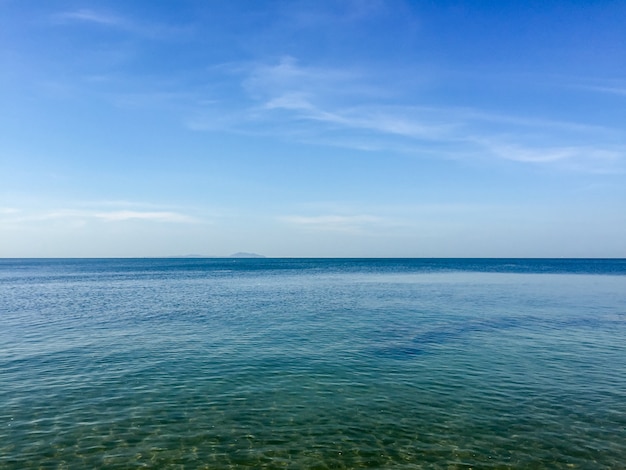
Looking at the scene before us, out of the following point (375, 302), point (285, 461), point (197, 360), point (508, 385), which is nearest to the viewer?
point (285, 461)

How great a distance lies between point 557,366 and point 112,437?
22853 mm

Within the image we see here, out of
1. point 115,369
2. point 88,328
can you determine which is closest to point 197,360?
point 115,369

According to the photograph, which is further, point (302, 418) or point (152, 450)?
point (302, 418)

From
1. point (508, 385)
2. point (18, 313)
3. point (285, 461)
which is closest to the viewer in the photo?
point (285, 461)

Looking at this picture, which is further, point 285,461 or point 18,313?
point 18,313

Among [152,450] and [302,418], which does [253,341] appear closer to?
[302,418]

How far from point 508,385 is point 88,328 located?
32446mm

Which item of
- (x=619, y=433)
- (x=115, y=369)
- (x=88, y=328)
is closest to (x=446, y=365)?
(x=619, y=433)

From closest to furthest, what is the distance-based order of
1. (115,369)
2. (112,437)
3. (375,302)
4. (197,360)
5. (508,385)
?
(112,437) → (508,385) → (115,369) → (197,360) → (375,302)

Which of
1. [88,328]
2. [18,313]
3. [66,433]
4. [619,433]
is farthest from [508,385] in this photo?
[18,313]

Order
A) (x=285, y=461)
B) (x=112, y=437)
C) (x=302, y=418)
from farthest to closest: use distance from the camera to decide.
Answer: (x=302, y=418) < (x=112, y=437) < (x=285, y=461)

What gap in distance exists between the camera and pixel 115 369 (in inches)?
933

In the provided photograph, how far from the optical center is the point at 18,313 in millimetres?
45469

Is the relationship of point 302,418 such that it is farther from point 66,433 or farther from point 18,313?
point 18,313
